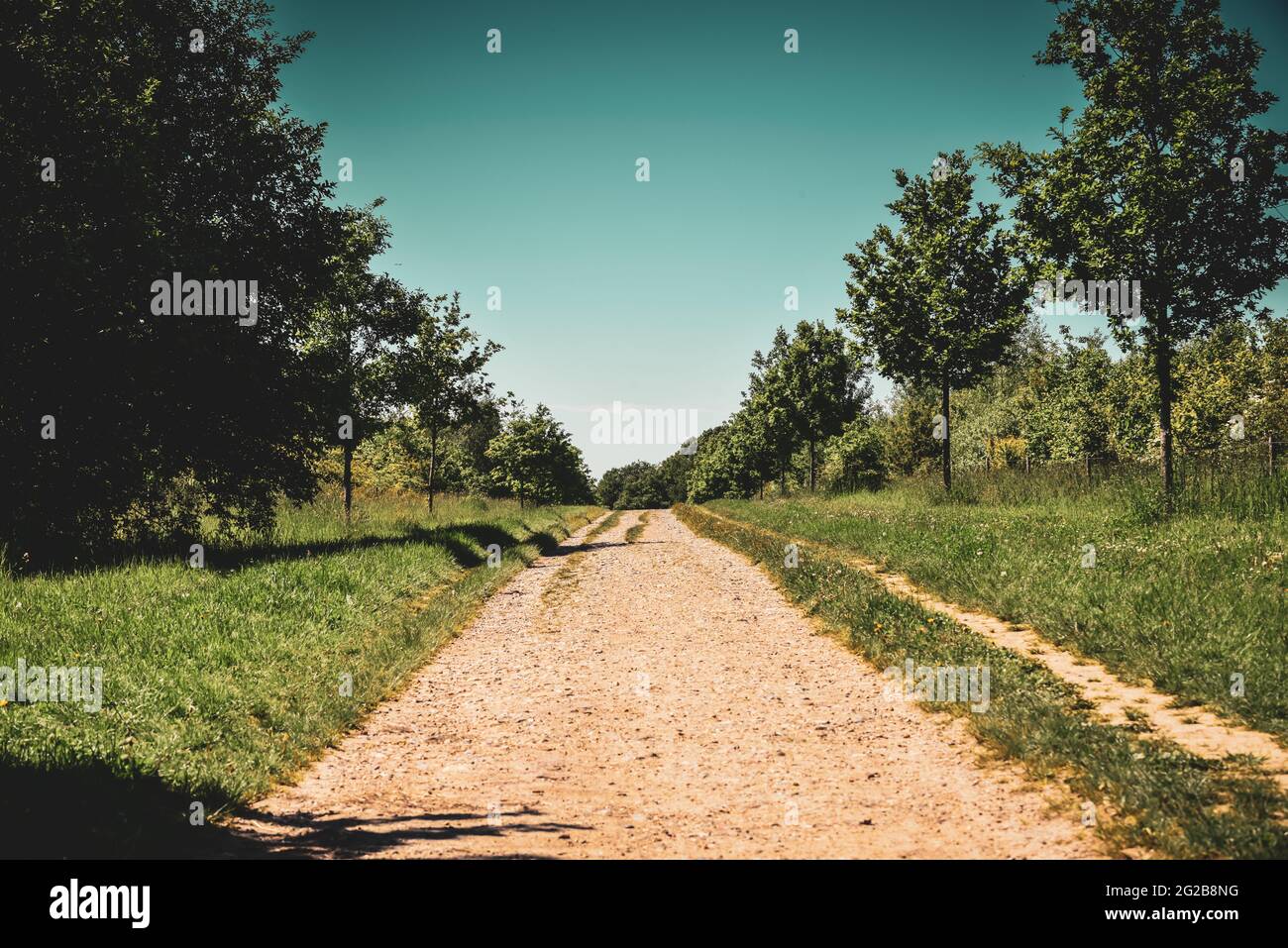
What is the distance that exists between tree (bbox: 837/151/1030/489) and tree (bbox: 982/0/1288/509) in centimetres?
863

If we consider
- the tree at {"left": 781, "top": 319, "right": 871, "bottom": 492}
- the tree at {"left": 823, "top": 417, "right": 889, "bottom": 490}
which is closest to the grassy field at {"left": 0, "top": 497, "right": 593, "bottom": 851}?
the tree at {"left": 781, "top": 319, "right": 871, "bottom": 492}

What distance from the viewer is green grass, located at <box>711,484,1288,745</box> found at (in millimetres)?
6180

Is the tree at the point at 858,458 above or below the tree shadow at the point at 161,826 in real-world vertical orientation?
above

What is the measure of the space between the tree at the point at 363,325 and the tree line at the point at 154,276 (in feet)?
0.67

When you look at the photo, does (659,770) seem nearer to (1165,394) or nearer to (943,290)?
(1165,394)

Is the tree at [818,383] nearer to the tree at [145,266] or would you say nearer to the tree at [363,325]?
the tree at [363,325]

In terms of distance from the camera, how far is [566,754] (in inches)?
224

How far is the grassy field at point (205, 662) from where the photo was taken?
4746mm

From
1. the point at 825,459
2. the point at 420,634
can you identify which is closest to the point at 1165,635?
the point at 420,634

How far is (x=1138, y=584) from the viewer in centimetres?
876

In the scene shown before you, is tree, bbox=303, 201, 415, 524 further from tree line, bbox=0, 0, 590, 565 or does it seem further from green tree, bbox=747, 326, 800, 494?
green tree, bbox=747, 326, 800, 494

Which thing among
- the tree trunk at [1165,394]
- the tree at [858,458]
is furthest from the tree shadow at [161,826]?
the tree at [858,458]

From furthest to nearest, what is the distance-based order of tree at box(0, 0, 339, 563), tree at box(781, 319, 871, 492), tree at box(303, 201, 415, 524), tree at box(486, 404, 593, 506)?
tree at box(486, 404, 593, 506) → tree at box(781, 319, 871, 492) → tree at box(303, 201, 415, 524) → tree at box(0, 0, 339, 563)

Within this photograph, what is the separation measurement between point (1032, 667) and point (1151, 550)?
529cm
